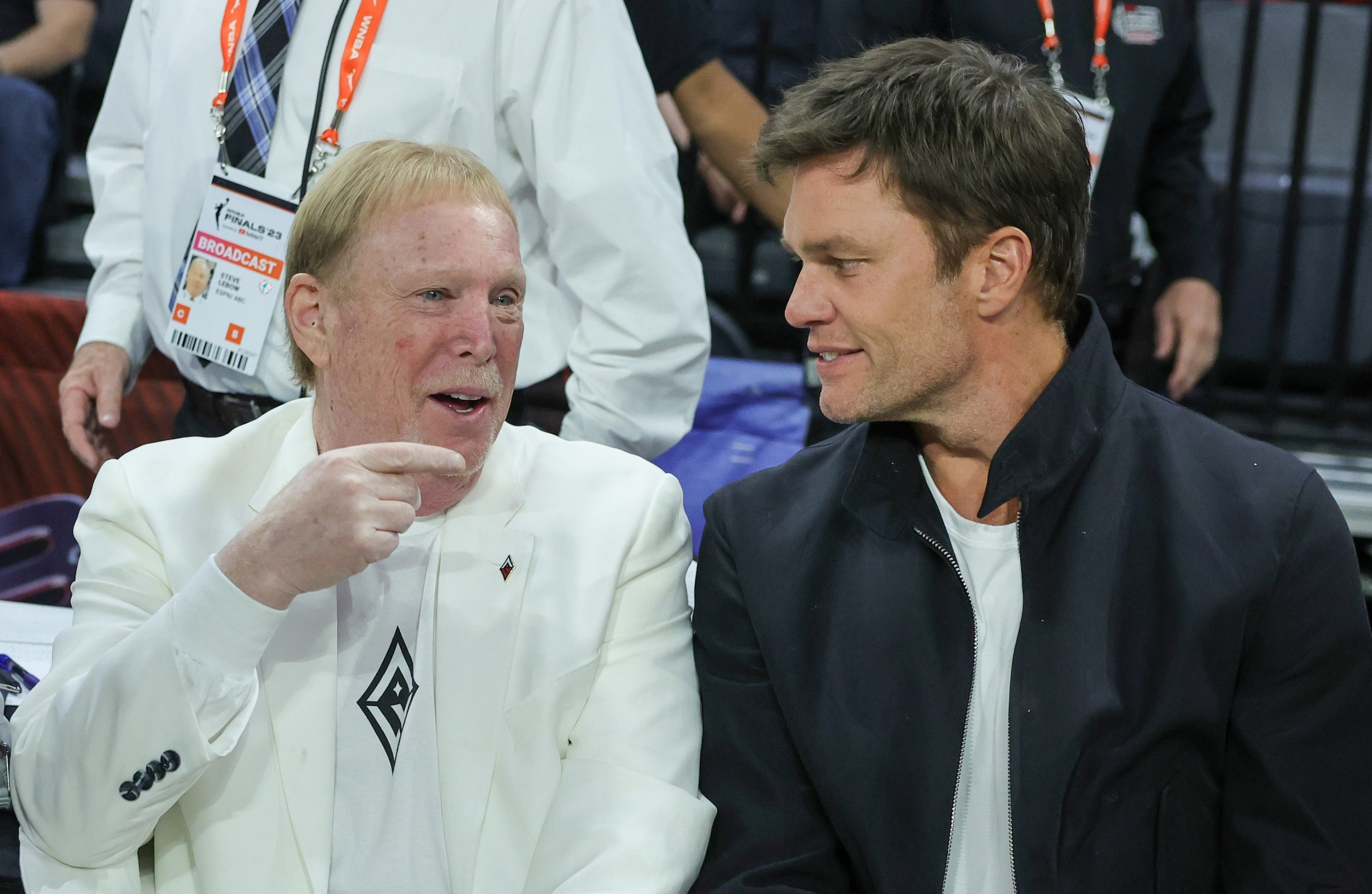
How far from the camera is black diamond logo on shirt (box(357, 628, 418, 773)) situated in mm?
1901

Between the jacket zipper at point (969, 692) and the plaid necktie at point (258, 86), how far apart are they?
1374mm

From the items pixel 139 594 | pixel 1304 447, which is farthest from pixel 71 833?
pixel 1304 447

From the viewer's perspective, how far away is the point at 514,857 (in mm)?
1885

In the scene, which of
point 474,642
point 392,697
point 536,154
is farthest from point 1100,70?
point 392,697

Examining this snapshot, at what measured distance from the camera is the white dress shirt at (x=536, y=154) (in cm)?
251

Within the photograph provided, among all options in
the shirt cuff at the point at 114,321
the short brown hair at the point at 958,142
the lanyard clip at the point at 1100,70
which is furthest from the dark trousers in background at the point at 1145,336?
the shirt cuff at the point at 114,321

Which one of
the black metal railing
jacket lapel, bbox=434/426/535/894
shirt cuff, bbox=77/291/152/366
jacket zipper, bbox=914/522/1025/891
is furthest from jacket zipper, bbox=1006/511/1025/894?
the black metal railing

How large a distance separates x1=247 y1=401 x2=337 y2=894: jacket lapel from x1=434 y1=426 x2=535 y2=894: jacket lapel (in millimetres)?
137

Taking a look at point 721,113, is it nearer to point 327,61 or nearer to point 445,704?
point 327,61

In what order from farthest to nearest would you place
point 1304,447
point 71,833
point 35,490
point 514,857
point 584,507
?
point 1304,447, point 35,490, point 584,507, point 514,857, point 71,833

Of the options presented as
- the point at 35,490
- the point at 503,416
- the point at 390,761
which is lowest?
the point at 35,490

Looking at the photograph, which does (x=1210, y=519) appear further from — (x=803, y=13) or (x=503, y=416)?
(x=803, y=13)

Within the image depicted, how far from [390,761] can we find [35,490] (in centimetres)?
190

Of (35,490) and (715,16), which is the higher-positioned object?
(715,16)
